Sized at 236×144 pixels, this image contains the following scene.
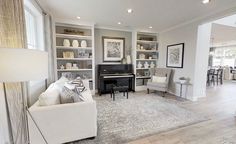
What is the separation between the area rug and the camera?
2.17 meters

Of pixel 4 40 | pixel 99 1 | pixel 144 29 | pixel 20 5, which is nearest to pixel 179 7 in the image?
pixel 99 1

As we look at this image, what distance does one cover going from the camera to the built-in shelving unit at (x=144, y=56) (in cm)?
534

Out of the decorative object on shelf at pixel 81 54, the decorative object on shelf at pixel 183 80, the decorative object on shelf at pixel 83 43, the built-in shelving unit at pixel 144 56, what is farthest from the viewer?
the built-in shelving unit at pixel 144 56

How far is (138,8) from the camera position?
3061 millimetres

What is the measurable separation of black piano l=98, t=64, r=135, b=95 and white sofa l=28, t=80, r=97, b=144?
2.59 metres

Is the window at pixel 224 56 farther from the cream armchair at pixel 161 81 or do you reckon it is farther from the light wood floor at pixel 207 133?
the light wood floor at pixel 207 133

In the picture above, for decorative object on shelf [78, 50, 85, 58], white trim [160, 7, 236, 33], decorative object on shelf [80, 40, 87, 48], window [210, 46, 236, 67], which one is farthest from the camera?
window [210, 46, 236, 67]

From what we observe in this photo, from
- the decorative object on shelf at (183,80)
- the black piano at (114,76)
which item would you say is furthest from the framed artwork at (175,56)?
the black piano at (114,76)

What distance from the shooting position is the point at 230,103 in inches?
149

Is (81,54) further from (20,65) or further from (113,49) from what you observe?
(20,65)

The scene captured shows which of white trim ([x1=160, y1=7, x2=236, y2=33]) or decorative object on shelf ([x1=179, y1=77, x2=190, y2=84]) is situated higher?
white trim ([x1=160, y1=7, x2=236, y2=33])

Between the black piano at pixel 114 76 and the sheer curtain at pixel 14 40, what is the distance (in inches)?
118

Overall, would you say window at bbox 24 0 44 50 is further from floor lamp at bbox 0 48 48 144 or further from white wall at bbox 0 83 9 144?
floor lamp at bbox 0 48 48 144

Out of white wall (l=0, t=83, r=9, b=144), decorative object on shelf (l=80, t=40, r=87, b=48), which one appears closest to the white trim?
decorative object on shelf (l=80, t=40, r=87, b=48)
